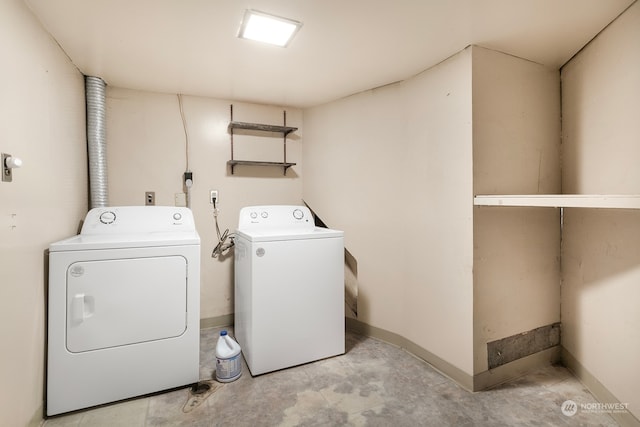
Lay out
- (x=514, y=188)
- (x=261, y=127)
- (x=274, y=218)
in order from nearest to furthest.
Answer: (x=514, y=188) < (x=274, y=218) < (x=261, y=127)

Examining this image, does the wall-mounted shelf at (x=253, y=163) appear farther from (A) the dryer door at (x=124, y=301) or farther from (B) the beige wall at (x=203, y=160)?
(A) the dryer door at (x=124, y=301)

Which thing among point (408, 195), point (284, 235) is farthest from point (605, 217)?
point (284, 235)

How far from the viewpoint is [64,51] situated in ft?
5.99

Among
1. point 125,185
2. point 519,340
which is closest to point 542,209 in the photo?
point 519,340

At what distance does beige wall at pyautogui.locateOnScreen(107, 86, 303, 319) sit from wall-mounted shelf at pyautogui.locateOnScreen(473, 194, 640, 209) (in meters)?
1.86

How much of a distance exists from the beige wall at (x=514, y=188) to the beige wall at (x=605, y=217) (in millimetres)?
96

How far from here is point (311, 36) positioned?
1.68 m

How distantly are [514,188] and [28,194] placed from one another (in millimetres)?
2584

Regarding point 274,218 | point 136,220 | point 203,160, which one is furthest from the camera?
point 203,160

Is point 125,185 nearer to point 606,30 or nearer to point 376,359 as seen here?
point 376,359

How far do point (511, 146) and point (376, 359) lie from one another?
5.49 feet

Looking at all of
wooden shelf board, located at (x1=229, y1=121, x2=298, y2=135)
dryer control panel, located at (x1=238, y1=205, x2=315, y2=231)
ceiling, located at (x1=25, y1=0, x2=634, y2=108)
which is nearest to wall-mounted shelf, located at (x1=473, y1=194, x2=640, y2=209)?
ceiling, located at (x1=25, y1=0, x2=634, y2=108)

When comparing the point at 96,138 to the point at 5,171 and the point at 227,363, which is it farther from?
the point at 227,363

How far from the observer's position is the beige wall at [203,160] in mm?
2445
